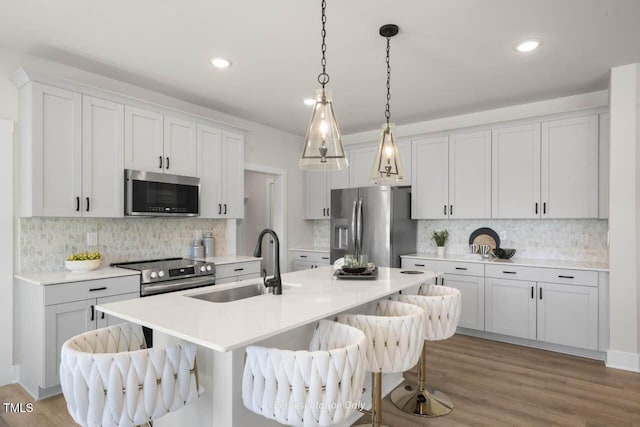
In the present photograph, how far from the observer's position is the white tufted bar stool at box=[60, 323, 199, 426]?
142 cm

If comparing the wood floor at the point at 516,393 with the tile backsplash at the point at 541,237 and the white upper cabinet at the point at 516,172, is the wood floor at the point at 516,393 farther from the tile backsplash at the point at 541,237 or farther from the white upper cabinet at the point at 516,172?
the white upper cabinet at the point at 516,172

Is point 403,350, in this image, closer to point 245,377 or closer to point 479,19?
point 245,377

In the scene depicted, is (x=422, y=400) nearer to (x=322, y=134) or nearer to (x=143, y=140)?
(x=322, y=134)

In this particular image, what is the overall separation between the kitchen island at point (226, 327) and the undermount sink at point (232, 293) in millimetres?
86

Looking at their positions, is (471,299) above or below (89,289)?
below

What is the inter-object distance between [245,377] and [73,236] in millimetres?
2644

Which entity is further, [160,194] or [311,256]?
[311,256]

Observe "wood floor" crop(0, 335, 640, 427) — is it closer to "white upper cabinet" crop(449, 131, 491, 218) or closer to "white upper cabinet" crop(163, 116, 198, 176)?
"white upper cabinet" crop(449, 131, 491, 218)

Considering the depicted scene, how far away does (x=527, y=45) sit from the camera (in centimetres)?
286

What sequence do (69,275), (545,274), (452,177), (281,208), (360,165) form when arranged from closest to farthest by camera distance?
(69,275), (545,274), (452,177), (360,165), (281,208)

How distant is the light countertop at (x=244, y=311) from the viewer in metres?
1.50

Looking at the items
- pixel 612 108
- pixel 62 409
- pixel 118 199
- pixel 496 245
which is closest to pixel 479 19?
pixel 612 108

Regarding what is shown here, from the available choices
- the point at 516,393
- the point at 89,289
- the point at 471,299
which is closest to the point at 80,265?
the point at 89,289

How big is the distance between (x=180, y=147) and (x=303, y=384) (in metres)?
3.13
